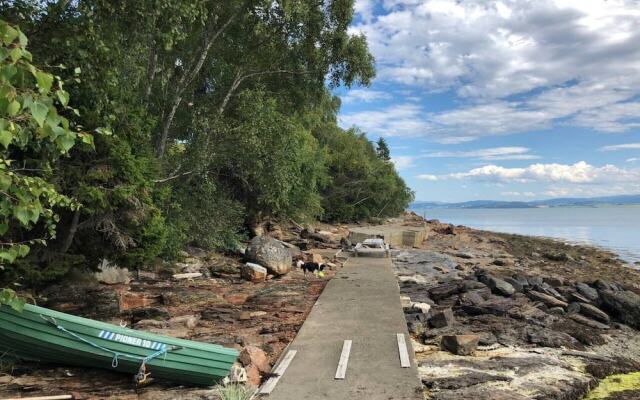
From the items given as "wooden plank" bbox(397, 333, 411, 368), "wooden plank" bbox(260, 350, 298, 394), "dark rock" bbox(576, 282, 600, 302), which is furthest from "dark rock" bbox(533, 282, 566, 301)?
"wooden plank" bbox(260, 350, 298, 394)

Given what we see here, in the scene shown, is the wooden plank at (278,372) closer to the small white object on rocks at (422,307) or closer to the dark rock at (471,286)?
the small white object on rocks at (422,307)

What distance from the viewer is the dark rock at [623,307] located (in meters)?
14.1

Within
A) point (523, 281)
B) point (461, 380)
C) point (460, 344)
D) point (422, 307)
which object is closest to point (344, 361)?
point (461, 380)

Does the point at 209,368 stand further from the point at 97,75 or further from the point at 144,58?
the point at 144,58

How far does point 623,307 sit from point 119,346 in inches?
576

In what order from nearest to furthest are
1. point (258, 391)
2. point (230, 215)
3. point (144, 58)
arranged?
point (258, 391) → point (144, 58) → point (230, 215)

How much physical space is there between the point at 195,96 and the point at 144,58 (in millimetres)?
5485

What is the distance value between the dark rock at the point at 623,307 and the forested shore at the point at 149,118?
35.8 feet

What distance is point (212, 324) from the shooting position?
10.7 metres

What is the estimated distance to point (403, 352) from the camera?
8.02 m

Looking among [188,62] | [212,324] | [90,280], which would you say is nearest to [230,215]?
[188,62]

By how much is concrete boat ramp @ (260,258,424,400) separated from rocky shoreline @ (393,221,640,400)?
529mm

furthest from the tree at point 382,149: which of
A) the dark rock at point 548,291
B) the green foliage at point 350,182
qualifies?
the dark rock at point 548,291

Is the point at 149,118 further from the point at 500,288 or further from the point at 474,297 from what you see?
the point at 500,288
